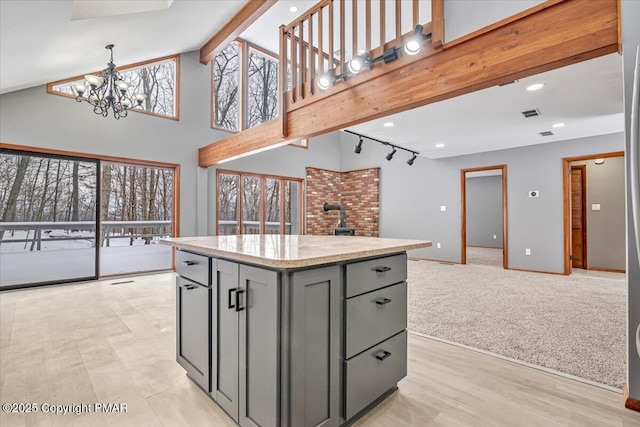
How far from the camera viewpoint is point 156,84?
5699 millimetres

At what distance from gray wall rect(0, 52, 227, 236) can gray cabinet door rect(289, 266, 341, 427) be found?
5113 mm

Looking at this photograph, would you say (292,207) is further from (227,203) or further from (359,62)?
(359,62)

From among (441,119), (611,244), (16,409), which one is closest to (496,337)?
(441,119)

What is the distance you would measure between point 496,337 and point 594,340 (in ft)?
2.50

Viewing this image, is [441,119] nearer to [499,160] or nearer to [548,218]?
[499,160]

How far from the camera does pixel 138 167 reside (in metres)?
5.52

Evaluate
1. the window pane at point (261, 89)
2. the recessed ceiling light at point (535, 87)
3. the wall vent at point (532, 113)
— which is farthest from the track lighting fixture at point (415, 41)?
the window pane at point (261, 89)

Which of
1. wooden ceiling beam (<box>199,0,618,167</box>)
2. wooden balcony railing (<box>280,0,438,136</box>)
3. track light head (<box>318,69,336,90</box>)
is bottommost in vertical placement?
wooden ceiling beam (<box>199,0,618,167</box>)

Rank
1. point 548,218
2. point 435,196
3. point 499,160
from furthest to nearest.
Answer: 1. point 435,196
2. point 499,160
3. point 548,218

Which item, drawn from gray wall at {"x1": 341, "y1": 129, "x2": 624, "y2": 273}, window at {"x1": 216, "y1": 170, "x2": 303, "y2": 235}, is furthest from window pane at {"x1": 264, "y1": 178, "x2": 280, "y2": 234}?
gray wall at {"x1": 341, "y1": 129, "x2": 624, "y2": 273}

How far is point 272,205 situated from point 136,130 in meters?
3.16

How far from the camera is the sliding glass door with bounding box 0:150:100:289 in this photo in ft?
14.5

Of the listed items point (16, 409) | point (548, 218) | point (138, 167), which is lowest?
point (16, 409)

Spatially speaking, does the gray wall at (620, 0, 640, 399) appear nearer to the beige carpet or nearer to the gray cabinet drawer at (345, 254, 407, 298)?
the beige carpet
